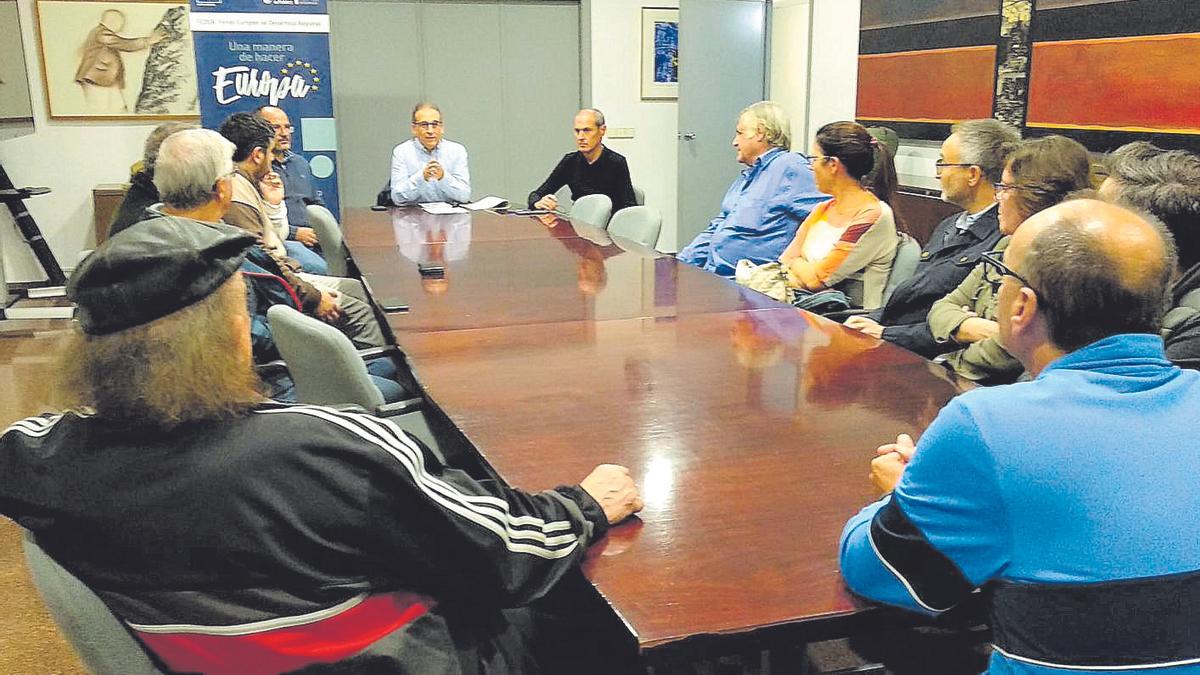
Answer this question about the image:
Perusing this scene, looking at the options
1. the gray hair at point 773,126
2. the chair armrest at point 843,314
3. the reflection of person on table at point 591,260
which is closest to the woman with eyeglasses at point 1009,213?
the chair armrest at point 843,314

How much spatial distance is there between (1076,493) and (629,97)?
6.94 meters

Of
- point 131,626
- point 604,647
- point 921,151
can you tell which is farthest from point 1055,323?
point 921,151

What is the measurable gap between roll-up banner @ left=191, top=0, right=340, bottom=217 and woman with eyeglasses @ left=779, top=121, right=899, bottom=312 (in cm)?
354

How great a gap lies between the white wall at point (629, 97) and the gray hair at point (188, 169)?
5.14 metres

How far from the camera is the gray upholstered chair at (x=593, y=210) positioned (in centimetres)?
516

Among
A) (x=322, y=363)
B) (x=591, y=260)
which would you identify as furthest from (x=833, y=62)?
(x=322, y=363)

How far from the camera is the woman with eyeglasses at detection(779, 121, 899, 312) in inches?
129

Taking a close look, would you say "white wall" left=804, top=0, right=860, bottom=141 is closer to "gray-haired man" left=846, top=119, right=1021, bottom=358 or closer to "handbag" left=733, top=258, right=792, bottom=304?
"handbag" left=733, top=258, right=792, bottom=304

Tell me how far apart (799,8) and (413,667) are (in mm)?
6515

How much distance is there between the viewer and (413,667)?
1.20 m

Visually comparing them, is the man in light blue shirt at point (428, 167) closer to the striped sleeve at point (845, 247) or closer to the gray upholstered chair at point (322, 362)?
the striped sleeve at point (845, 247)

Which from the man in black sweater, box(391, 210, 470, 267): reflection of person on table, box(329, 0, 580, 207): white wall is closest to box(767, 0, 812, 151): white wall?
box(329, 0, 580, 207): white wall

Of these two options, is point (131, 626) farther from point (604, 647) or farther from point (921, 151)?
point (921, 151)

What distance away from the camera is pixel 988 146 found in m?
2.96
